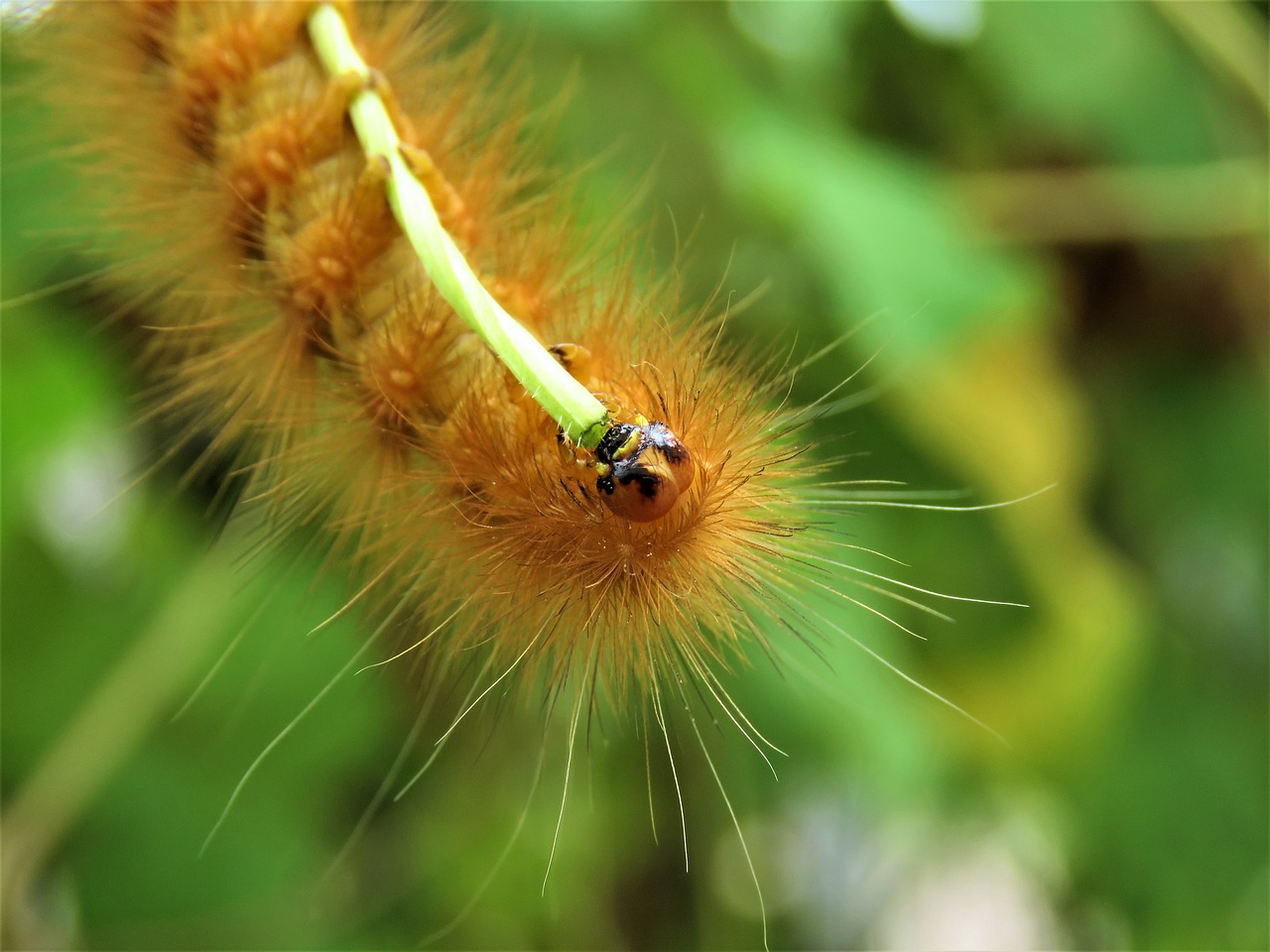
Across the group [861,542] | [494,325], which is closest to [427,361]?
[494,325]

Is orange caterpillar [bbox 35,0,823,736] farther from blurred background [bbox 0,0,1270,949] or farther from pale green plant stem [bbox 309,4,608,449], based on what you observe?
blurred background [bbox 0,0,1270,949]

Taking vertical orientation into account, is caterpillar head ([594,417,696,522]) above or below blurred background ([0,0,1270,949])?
below

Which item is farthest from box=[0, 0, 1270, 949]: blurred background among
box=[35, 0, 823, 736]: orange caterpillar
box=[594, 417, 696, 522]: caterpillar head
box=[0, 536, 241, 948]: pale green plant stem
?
box=[594, 417, 696, 522]: caterpillar head

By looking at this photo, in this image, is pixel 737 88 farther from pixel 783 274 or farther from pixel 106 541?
pixel 106 541

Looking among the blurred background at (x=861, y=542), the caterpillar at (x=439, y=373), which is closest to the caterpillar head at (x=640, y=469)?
the caterpillar at (x=439, y=373)

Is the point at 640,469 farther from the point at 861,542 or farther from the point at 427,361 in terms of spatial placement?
the point at 861,542

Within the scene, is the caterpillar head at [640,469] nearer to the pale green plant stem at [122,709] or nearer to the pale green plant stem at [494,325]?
the pale green plant stem at [494,325]
